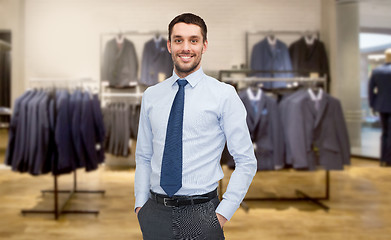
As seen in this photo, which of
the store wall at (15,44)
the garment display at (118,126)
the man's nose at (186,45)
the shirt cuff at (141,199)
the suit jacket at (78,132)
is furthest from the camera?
the garment display at (118,126)

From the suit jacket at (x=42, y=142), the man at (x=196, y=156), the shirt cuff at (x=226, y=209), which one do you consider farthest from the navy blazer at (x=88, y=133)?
the shirt cuff at (x=226, y=209)

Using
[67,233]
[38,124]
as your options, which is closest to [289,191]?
[67,233]

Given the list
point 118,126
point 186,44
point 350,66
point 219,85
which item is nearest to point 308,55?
point 350,66

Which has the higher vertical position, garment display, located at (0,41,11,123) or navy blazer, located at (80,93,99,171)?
garment display, located at (0,41,11,123)

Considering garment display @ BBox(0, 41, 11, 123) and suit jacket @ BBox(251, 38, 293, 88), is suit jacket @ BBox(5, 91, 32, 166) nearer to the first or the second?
garment display @ BBox(0, 41, 11, 123)

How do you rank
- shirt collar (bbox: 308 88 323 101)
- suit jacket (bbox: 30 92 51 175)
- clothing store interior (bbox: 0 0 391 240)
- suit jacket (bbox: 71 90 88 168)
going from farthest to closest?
1. shirt collar (bbox: 308 88 323 101)
2. suit jacket (bbox: 71 90 88 168)
3. suit jacket (bbox: 30 92 51 175)
4. clothing store interior (bbox: 0 0 391 240)

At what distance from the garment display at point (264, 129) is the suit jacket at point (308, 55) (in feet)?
6.54

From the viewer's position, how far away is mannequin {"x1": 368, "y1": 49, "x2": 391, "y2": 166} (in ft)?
11.6

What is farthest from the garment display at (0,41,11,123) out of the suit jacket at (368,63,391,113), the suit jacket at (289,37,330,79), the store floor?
the suit jacket at (368,63,391,113)

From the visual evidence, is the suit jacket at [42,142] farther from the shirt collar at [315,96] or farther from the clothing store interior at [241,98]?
the shirt collar at [315,96]

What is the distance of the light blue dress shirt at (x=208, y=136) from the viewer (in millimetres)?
1009

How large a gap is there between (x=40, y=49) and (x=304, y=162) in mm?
3082

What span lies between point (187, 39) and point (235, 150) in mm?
349

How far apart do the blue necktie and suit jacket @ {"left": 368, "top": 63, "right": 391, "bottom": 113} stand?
10.5 ft
